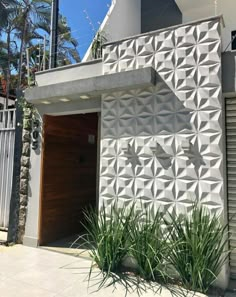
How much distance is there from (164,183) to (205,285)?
1.89m

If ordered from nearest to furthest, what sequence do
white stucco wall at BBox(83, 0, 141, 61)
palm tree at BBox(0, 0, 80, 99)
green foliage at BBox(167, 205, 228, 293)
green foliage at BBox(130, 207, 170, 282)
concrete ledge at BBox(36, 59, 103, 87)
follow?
green foliage at BBox(167, 205, 228, 293)
green foliage at BBox(130, 207, 170, 282)
concrete ledge at BBox(36, 59, 103, 87)
white stucco wall at BBox(83, 0, 141, 61)
palm tree at BBox(0, 0, 80, 99)

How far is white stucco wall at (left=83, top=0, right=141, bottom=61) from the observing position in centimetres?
942

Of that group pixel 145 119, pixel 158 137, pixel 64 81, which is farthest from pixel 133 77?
pixel 64 81

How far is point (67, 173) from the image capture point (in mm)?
8094

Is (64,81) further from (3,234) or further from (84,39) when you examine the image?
(3,234)

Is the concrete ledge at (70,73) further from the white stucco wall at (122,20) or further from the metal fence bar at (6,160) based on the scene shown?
the white stucco wall at (122,20)

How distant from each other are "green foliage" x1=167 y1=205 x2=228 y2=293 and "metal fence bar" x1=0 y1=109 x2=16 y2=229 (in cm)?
501

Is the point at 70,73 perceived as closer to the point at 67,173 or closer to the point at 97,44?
the point at 97,44

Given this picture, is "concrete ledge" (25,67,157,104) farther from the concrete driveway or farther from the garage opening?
the concrete driveway

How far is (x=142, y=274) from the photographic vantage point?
5215 millimetres

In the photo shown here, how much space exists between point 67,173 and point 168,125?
373cm

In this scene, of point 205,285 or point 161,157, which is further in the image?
point 161,157

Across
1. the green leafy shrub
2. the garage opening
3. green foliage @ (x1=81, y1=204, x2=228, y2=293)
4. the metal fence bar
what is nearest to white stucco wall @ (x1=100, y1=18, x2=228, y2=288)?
green foliage @ (x1=81, y1=204, x2=228, y2=293)

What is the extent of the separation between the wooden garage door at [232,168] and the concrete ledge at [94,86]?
160 centimetres
